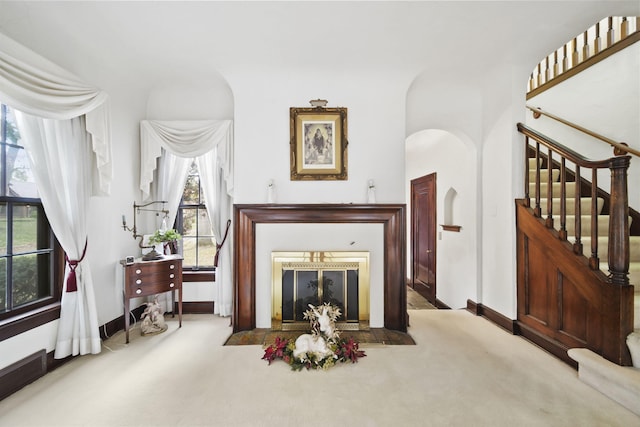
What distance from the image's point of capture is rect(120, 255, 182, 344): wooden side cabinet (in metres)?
2.58

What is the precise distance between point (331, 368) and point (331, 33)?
2822 millimetres

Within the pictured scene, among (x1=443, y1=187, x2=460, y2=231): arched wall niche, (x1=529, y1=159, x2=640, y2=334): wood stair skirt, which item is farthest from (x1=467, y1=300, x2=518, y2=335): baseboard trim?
(x1=443, y1=187, x2=460, y2=231): arched wall niche

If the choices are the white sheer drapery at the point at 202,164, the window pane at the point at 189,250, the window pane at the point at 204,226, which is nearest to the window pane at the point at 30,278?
the white sheer drapery at the point at 202,164

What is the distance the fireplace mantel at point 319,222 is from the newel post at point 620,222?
1527 millimetres

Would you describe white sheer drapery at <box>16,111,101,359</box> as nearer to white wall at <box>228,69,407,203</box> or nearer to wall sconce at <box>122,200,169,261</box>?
wall sconce at <box>122,200,169,261</box>

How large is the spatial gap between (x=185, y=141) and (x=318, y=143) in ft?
5.15

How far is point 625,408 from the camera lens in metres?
1.68

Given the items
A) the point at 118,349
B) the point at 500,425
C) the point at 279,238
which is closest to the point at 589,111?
the point at 500,425

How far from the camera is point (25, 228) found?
2.09 m

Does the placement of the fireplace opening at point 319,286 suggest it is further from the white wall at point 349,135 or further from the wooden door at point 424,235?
the wooden door at point 424,235

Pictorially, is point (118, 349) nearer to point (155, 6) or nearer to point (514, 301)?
point (155, 6)

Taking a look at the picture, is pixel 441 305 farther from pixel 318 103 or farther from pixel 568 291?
pixel 318 103

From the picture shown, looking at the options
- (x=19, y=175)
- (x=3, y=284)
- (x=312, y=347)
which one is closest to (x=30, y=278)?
(x=3, y=284)

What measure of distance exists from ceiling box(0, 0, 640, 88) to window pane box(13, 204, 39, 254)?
125 cm
